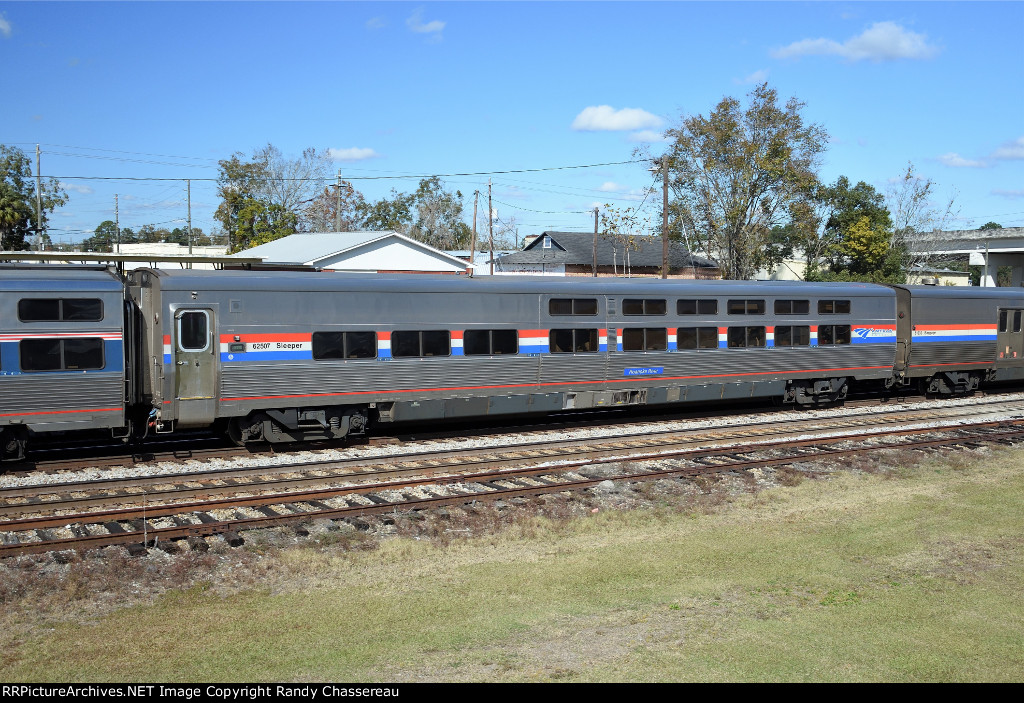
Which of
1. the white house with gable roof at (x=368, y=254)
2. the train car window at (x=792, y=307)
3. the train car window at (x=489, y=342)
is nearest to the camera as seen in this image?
the train car window at (x=489, y=342)

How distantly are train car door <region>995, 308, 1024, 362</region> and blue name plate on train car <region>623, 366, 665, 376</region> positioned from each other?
1404cm

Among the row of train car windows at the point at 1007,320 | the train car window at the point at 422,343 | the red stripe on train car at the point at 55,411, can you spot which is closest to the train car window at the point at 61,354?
the red stripe on train car at the point at 55,411

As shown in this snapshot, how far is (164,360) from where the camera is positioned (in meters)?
16.2

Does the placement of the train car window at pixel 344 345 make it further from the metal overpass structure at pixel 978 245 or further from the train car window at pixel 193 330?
the metal overpass structure at pixel 978 245

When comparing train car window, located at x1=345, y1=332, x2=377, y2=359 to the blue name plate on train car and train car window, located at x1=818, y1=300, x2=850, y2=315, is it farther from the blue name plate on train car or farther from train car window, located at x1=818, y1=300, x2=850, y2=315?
train car window, located at x1=818, y1=300, x2=850, y2=315

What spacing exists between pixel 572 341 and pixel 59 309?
36.0ft

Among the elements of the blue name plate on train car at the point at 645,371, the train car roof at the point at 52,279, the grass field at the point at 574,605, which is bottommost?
the grass field at the point at 574,605

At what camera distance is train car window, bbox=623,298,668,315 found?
21.1m

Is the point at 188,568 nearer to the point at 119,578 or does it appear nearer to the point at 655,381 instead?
the point at 119,578

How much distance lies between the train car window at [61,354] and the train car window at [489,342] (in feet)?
24.6

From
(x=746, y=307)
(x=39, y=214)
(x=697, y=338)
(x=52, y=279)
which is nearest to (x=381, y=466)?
(x=52, y=279)

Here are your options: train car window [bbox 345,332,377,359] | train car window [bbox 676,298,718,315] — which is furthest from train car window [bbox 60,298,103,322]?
train car window [bbox 676,298,718,315]

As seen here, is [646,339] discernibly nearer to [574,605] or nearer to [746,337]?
[746,337]

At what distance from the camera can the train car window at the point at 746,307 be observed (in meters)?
22.6
